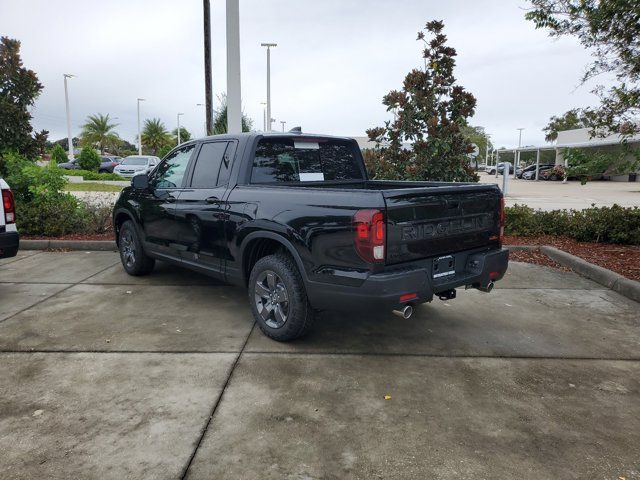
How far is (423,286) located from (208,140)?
290cm

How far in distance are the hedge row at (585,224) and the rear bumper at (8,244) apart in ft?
25.7

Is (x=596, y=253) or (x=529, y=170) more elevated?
(x=529, y=170)

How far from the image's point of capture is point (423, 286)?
358 cm

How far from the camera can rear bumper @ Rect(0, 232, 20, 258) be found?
17.7ft

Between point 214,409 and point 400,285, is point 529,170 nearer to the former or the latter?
point 400,285

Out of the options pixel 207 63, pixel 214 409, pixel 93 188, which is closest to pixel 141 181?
pixel 214 409

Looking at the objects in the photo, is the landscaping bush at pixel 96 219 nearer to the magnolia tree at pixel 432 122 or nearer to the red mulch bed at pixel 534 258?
the magnolia tree at pixel 432 122

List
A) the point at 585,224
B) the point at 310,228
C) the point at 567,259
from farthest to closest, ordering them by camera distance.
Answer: the point at 585,224
the point at 567,259
the point at 310,228

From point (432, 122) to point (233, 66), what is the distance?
4.20m

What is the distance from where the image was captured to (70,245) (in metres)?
8.61

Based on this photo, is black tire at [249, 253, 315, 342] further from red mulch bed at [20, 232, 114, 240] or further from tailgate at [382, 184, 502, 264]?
red mulch bed at [20, 232, 114, 240]

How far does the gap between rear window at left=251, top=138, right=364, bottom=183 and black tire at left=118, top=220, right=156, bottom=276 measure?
8.13 feet

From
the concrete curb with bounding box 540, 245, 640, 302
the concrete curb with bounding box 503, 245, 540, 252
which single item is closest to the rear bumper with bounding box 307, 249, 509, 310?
the concrete curb with bounding box 540, 245, 640, 302

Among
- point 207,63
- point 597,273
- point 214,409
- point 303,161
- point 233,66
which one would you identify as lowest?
point 214,409
